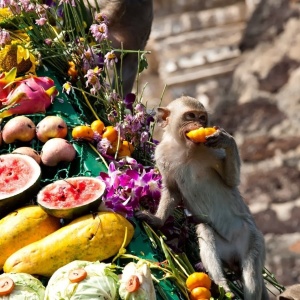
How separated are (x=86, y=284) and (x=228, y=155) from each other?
1.27 m

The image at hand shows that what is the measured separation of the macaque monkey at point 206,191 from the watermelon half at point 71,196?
31cm

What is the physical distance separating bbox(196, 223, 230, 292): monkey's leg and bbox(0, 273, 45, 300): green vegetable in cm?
97

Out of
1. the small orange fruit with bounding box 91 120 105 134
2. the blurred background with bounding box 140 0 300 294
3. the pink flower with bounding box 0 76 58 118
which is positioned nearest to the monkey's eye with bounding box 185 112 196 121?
the small orange fruit with bounding box 91 120 105 134

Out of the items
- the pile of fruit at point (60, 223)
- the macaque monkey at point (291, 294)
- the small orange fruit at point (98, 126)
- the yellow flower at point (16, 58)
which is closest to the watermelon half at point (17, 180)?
the pile of fruit at point (60, 223)

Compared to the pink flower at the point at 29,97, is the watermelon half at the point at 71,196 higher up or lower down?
lower down

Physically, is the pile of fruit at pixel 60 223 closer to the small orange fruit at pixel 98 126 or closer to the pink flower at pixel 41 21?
the small orange fruit at pixel 98 126

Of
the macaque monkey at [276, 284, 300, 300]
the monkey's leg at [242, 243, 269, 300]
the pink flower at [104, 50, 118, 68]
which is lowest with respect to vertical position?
the macaque monkey at [276, 284, 300, 300]

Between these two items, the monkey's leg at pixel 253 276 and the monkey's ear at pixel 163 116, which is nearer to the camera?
the monkey's leg at pixel 253 276

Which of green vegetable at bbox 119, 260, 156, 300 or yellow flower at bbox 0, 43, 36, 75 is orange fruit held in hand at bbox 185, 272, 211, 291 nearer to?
green vegetable at bbox 119, 260, 156, 300

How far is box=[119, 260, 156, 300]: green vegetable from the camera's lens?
18.3 ft

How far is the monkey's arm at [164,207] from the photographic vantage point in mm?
6414

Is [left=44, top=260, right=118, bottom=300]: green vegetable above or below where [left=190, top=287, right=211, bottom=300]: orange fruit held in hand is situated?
above

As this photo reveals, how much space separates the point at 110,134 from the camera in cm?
686

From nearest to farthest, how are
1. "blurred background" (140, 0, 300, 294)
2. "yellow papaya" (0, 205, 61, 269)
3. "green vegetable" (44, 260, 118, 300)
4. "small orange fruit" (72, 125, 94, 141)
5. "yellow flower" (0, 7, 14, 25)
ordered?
"green vegetable" (44, 260, 118, 300) < "yellow papaya" (0, 205, 61, 269) < "small orange fruit" (72, 125, 94, 141) < "yellow flower" (0, 7, 14, 25) < "blurred background" (140, 0, 300, 294)
